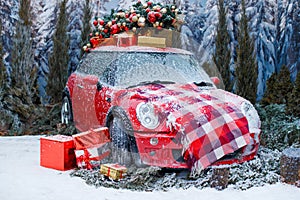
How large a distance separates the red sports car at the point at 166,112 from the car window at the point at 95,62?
0.08 ft

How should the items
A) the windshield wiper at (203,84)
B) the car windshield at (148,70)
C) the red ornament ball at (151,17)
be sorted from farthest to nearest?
the red ornament ball at (151,17) < the windshield wiper at (203,84) < the car windshield at (148,70)

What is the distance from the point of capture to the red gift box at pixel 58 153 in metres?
4.03

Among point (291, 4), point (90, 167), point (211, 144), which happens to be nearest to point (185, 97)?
point (211, 144)

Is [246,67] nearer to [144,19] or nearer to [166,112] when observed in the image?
[144,19]

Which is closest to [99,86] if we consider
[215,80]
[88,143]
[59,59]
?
[88,143]

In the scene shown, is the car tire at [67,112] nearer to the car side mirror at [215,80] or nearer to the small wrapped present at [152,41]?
the small wrapped present at [152,41]

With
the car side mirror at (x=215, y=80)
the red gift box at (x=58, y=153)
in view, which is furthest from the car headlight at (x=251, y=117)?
the red gift box at (x=58, y=153)

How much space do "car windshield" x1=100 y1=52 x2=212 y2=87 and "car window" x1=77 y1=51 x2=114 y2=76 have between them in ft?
0.34

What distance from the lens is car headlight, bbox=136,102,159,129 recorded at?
363cm

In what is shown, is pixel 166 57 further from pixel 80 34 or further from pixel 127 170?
pixel 80 34

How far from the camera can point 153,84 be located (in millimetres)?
4086

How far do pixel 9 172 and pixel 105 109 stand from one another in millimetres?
1139

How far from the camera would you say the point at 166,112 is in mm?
3605

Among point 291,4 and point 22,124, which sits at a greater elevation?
point 291,4
